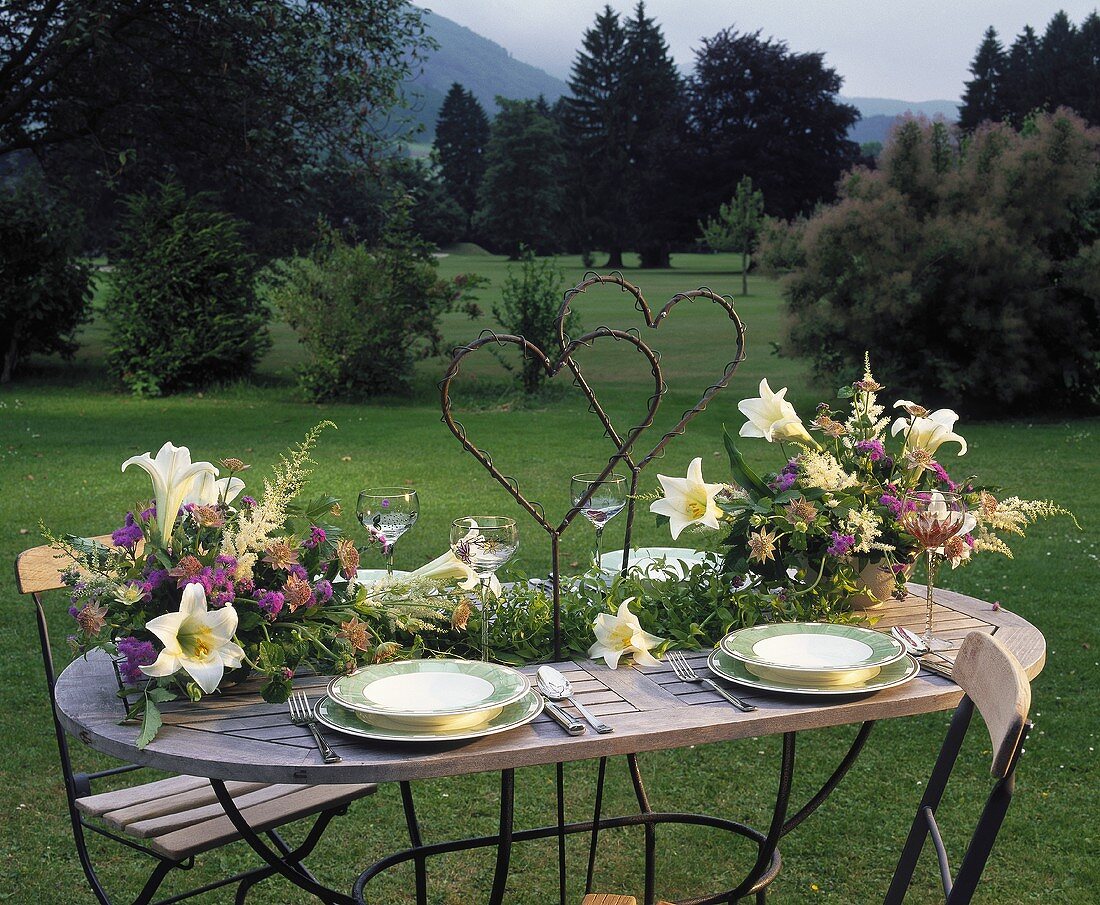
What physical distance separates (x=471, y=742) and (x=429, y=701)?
0.15 metres

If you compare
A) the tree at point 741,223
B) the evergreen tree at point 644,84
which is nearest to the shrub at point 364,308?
the tree at point 741,223

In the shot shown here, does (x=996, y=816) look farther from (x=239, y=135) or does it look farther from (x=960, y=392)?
(x=239, y=135)

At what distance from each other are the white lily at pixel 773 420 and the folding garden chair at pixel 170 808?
140 centimetres

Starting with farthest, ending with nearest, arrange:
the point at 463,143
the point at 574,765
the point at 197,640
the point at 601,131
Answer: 1. the point at 463,143
2. the point at 601,131
3. the point at 574,765
4. the point at 197,640

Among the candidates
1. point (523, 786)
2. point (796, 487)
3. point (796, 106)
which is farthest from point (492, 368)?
point (796, 106)

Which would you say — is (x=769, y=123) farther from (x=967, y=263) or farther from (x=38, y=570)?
(x=38, y=570)

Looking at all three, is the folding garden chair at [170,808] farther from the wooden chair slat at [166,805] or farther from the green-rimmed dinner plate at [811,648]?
the green-rimmed dinner plate at [811,648]

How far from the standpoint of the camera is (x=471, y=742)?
206 centimetres

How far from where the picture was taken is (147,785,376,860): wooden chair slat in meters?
2.66

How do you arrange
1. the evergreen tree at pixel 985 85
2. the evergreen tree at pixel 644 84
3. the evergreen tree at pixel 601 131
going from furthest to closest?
the evergreen tree at pixel 644 84 < the evergreen tree at pixel 601 131 < the evergreen tree at pixel 985 85

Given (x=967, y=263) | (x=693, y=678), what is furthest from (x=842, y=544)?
(x=967, y=263)

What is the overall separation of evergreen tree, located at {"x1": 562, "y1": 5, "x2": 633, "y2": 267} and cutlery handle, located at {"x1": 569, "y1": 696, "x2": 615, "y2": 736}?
5801 cm

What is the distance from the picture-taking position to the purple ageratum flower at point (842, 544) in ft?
8.55

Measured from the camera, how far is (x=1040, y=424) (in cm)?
1320
